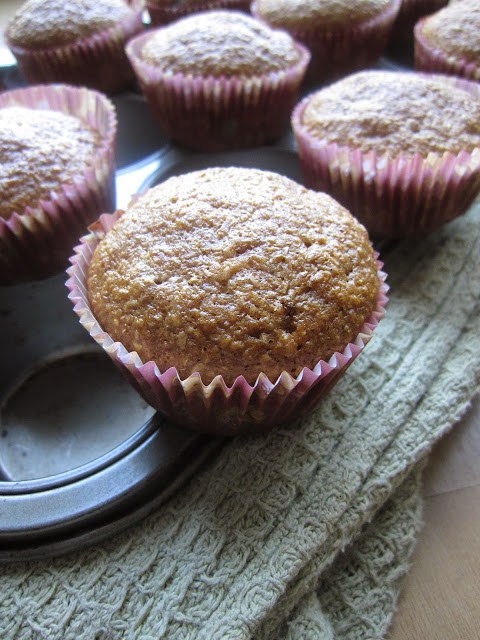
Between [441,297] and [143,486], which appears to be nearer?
[143,486]

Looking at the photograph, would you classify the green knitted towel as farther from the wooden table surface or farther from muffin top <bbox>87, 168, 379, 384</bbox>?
muffin top <bbox>87, 168, 379, 384</bbox>

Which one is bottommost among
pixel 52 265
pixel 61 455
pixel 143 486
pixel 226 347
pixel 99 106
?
pixel 61 455

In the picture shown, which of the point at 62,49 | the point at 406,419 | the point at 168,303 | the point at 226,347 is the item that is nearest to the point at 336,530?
the point at 406,419

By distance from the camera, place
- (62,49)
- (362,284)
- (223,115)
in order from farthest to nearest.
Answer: (62,49) < (223,115) < (362,284)

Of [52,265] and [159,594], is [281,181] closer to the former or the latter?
[52,265]

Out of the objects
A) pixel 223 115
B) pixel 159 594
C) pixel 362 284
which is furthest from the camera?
pixel 223 115

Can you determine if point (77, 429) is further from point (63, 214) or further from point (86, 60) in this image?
point (86, 60)

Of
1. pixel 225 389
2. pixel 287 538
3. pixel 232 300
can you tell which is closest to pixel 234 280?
pixel 232 300

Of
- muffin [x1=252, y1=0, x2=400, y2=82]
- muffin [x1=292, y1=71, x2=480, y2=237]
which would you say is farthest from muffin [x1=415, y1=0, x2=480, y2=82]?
muffin [x1=292, y1=71, x2=480, y2=237]
